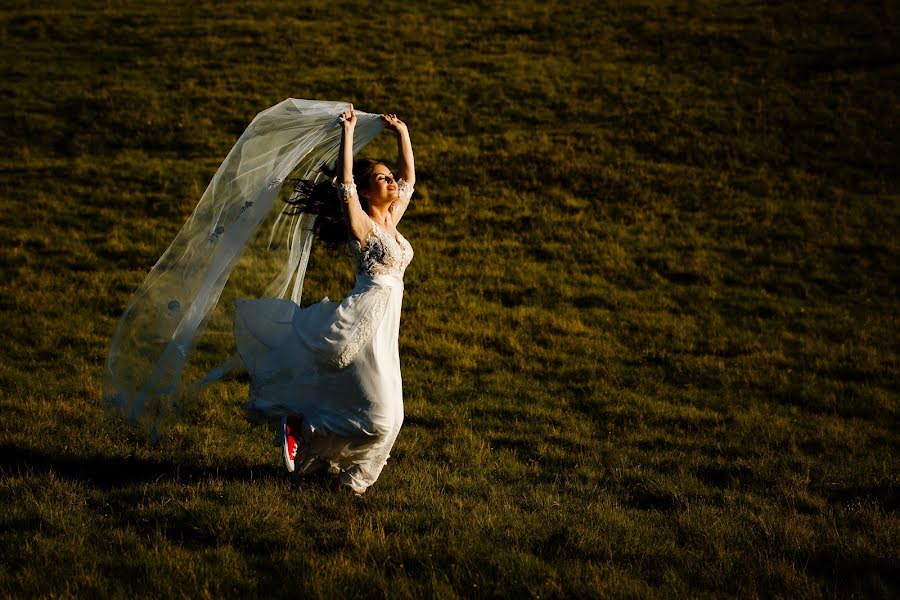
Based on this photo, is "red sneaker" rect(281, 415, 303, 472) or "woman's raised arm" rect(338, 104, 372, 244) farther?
"woman's raised arm" rect(338, 104, 372, 244)

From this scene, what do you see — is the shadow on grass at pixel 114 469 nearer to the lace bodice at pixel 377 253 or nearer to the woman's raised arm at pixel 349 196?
the lace bodice at pixel 377 253

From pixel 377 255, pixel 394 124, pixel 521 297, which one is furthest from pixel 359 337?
pixel 521 297

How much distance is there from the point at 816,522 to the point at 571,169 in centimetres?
1733

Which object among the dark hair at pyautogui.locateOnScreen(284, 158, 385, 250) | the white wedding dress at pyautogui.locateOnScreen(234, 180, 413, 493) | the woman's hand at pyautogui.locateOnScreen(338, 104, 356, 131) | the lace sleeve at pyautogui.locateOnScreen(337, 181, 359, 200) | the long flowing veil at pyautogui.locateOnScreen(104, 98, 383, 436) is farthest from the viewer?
the dark hair at pyautogui.locateOnScreen(284, 158, 385, 250)

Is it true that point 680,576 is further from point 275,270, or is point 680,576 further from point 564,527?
point 275,270

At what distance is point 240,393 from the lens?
1103cm

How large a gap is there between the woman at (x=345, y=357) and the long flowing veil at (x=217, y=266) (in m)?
0.55

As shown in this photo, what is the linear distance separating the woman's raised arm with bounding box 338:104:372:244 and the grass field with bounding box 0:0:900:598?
226cm

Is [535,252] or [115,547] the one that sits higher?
[115,547]

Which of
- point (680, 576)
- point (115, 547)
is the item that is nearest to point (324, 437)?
point (115, 547)

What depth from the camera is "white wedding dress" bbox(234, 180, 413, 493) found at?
6.85 meters

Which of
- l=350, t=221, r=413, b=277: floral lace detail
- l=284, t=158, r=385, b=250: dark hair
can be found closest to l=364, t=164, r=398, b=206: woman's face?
l=284, t=158, r=385, b=250: dark hair

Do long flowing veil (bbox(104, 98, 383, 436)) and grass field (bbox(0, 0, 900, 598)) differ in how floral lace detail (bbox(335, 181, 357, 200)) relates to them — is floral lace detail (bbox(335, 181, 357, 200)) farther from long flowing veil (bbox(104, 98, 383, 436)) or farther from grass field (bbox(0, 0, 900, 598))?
grass field (bbox(0, 0, 900, 598))

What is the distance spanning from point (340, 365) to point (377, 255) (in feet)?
3.39
